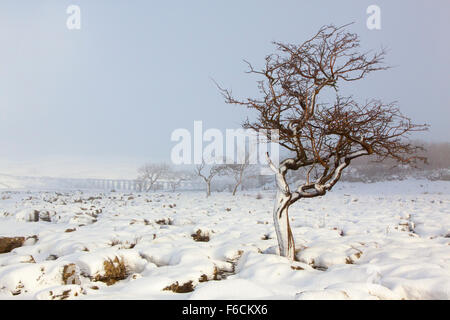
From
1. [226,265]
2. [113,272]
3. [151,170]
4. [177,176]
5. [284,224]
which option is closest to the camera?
[113,272]

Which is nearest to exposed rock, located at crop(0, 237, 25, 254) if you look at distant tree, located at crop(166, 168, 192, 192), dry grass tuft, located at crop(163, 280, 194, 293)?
dry grass tuft, located at crop(163, 280, 194, 293)

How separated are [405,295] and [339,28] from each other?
15.5 feet

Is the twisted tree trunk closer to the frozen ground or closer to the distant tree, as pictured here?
the frozen ground

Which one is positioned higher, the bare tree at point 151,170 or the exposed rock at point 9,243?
the bare tree at point 151,170

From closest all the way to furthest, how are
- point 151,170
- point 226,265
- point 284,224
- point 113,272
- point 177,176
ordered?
1. point 113,272
2. point 226,265
3. point 284,224
4. point 151,170
5. point 177,176

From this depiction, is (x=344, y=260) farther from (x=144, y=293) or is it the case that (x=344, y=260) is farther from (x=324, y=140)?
(x=144, y=293)

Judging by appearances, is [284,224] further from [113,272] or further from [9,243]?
[9,243]

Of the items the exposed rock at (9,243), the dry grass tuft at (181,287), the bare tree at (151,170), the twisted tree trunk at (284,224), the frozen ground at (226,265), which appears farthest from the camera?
the bare tree at (151,170)

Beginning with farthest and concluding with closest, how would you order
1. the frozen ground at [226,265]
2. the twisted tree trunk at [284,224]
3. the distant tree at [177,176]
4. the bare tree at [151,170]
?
the distant tree at [177,176], the bare tree at [151,170], the twisted tree trunk at [284,224], the frozen ground at [226,265]

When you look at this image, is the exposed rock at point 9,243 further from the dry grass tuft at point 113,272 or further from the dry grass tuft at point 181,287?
the dry grass tuft at point 181,287

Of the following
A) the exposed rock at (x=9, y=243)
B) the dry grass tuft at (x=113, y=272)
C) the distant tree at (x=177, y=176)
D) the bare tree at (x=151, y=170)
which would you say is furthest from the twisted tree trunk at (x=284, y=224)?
the distant tree at (x=177, y=176)

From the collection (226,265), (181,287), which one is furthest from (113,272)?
(226,265)

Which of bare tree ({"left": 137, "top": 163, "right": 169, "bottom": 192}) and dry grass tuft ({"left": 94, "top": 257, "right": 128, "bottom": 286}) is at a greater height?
bare tree ({"left": 137, "top": 163, "right": 169, "bottom": 192})
